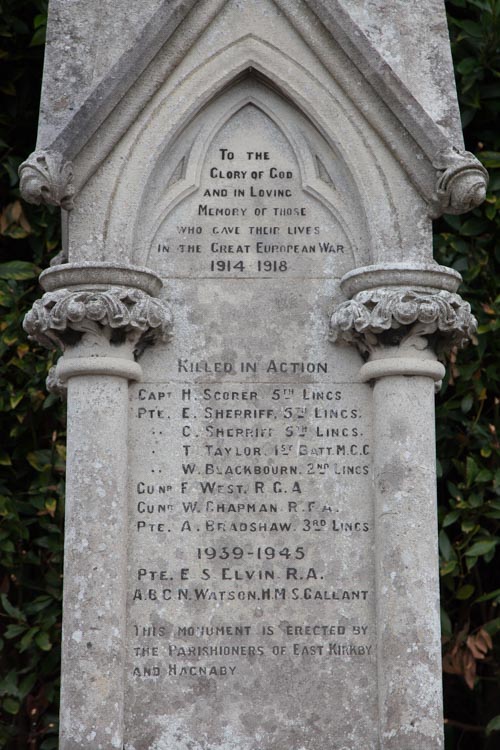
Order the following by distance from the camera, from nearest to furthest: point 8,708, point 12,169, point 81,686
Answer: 1. point 81,686
2. point 8,708
3. point 12,169

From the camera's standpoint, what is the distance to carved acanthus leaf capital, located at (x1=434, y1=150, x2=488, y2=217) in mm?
8078

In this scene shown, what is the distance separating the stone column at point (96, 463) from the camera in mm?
7688

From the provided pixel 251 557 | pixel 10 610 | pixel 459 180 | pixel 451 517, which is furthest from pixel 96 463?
pixel 451 517

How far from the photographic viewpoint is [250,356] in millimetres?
8258

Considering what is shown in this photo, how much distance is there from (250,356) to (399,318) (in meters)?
0.84

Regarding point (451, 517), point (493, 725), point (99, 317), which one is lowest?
point (493, 725)

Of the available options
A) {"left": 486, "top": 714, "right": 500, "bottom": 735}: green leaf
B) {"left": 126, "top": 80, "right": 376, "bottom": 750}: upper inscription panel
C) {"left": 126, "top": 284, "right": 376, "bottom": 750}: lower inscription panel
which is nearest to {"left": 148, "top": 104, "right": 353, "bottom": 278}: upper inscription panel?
{"left": 126, "top": 80, "right": 376, "bottom": 750}: upper inscription panel

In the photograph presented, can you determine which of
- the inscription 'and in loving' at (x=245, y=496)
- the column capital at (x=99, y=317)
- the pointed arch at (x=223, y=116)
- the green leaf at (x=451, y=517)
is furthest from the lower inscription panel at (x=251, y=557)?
the green leaf at (x=451, y=517)

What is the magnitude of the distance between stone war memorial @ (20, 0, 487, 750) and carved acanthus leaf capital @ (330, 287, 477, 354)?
1 cm

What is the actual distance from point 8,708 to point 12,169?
4.09 metres

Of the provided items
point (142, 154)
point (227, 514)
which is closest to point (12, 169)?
point (142, 154)

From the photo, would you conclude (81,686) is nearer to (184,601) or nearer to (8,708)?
(184,601)

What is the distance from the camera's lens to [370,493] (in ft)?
26.6

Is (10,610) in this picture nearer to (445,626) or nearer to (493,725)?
(445,626)
